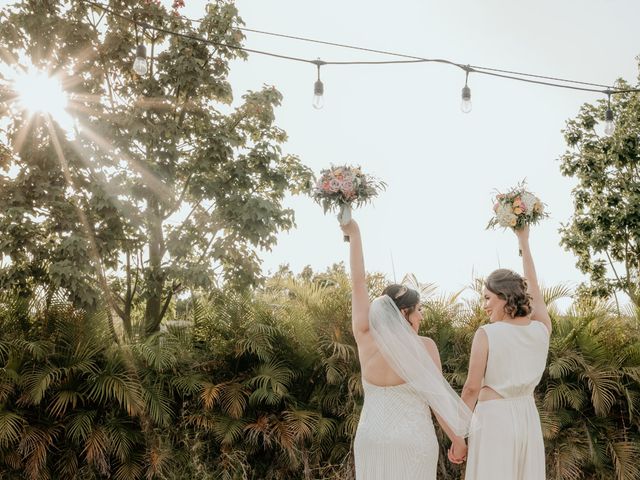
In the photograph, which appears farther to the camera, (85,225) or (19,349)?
(85,225)

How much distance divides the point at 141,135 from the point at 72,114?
44.8 inches

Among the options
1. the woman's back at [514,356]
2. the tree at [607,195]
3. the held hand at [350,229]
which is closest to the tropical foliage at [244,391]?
the woman's back at [514,356]

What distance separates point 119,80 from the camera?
36.1 feet

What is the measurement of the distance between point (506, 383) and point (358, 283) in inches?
40.9

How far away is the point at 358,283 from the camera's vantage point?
3762 mm

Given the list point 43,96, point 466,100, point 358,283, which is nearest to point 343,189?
point 358,283

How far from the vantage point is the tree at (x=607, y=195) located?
2081 centimetres

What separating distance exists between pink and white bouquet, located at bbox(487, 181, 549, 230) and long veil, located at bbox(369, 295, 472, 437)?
3.86 ft

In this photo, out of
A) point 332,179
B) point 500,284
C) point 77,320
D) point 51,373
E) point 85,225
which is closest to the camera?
point 500,284

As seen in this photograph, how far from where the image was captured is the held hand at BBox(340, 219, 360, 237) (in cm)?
388

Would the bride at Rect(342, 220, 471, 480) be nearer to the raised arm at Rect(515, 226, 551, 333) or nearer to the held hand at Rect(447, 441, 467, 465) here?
the held hand at Rect(447, 441, 467, 465)

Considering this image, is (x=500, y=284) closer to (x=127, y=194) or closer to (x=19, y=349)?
(x=19, y=349)

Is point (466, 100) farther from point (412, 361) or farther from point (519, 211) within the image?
point (412, 361)

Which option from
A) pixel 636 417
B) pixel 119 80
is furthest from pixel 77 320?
pixel 636 417
